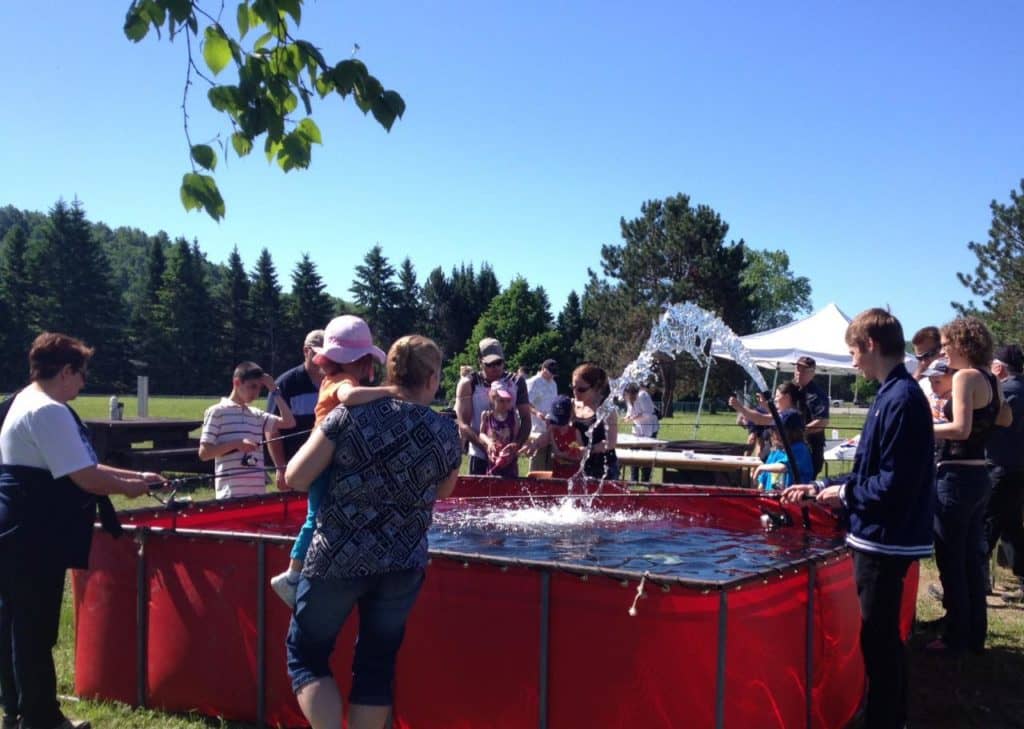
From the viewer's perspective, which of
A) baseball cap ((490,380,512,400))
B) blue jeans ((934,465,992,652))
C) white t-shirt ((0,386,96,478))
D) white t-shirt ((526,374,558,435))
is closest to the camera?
white t-shirt ((0,386,96,478))

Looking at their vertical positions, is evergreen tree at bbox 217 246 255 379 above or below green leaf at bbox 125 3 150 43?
above

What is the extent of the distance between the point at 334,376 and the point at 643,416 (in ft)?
34.8

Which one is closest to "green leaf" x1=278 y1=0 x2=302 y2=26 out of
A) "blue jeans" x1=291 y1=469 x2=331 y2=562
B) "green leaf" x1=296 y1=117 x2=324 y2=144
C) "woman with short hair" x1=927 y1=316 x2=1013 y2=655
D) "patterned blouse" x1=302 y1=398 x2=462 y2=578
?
"green leaf" x1=296 y1=117 x2=324 y2=144

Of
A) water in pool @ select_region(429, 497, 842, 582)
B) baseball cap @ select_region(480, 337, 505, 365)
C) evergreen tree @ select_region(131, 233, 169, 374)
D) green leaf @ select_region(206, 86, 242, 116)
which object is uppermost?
A: evergreen tree @ select_region(131, 233, 169, 374)

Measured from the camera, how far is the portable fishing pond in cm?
356

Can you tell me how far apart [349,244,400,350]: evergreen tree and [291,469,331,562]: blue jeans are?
259ft

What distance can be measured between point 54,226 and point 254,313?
18.5 m

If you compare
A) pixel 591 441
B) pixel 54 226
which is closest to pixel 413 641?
pixel 591 441

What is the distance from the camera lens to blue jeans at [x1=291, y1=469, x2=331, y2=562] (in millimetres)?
3398

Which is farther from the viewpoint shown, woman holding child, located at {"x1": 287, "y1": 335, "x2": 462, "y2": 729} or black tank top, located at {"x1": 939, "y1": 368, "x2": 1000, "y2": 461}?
black tank top, located at {"x1": 939, "y1": 368, "x2": 1000, "y2": 461}

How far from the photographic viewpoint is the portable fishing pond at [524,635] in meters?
3.56

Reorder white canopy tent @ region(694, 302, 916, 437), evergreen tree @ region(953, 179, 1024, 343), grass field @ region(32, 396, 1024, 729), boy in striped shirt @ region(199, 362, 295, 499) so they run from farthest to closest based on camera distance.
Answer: evergreen tree @ region(953, 179, 1024, 343) → white canopy tent @ region(694, 302, 916, 437) → boy in striped shirt @ region(199, 362, 295, 499) → grass field @ region(32, 396, 1024, 729)

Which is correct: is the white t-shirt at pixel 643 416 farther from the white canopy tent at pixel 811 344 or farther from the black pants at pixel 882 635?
the black pants at pixel 882 635

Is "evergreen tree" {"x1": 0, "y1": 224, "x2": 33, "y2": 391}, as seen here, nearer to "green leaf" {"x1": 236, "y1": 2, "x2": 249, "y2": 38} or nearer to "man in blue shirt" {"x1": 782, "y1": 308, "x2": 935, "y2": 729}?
"green leaf" {"x1": 236, "y1": 2, "x2": 249, "y2": 38}
